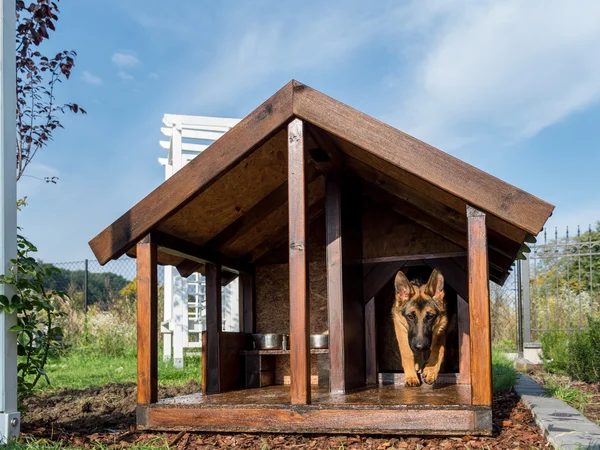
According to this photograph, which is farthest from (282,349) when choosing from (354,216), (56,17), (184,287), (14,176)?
(184,287)

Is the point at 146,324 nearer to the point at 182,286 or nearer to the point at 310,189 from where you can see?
the point at 310,189

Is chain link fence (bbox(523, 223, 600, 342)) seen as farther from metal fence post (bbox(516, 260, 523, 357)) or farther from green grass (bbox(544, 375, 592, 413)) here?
green grass (bbox(544, 375, 592, 413))

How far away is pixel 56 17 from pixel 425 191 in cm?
454

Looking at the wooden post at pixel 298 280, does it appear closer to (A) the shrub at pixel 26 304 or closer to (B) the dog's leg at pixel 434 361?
A: (B) the dog's leg at pixel 434 361

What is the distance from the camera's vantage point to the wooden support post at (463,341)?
643 cm

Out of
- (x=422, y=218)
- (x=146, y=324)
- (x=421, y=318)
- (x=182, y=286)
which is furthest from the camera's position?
(x=182, y=286)

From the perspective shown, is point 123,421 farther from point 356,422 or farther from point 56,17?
point 56,17

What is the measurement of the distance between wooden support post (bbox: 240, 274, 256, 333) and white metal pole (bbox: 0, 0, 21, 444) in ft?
9.14

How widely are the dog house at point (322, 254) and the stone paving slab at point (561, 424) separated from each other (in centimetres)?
50

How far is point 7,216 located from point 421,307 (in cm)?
350

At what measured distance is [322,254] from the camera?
697 cm

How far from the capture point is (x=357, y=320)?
6301mm

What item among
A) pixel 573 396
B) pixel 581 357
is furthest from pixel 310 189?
pixel 581 357

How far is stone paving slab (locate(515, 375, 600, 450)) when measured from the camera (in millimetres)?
4164
